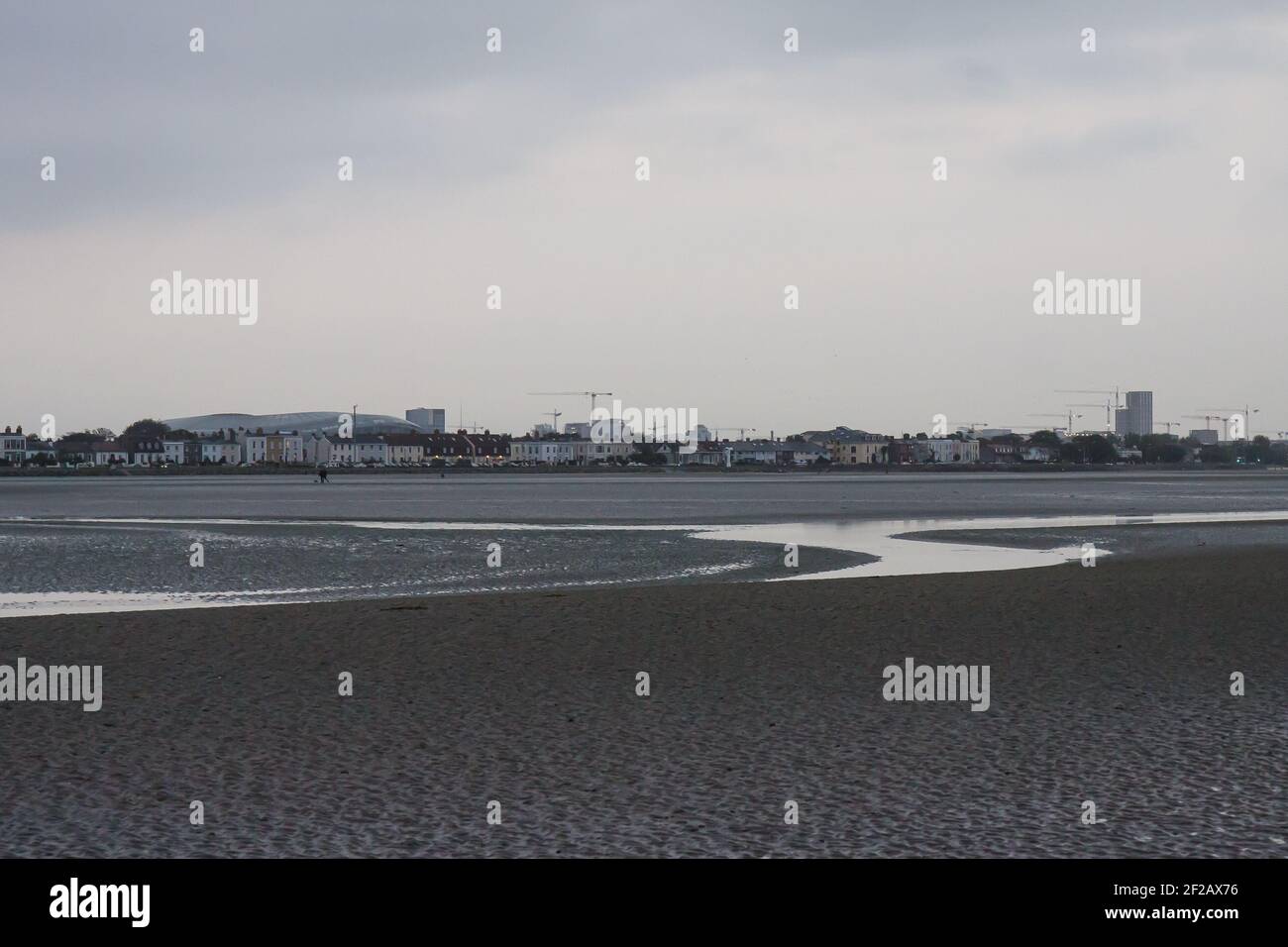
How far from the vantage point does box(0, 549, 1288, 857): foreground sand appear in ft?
23.0

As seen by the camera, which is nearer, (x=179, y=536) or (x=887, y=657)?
(x=887, y=657)

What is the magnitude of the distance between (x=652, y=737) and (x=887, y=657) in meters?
4.58

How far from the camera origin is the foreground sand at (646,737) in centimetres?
701

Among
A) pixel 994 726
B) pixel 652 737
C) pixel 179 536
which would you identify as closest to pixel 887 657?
pixel 994 726

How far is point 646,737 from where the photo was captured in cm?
958

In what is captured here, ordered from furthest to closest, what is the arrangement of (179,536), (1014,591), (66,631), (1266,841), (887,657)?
(179,536) → (1014,591) → (66,631) → (887,657) → (1266,841)

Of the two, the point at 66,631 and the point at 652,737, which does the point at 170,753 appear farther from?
the point at 66,631

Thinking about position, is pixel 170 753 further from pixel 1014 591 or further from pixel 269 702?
pixel 1014 591

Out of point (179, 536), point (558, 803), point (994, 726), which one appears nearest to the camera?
point (558, 803)

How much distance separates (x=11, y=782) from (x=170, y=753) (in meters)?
1.05
